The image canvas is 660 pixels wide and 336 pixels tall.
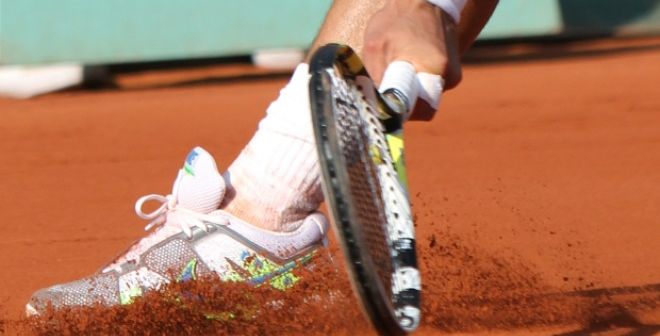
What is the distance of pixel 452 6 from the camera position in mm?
2211

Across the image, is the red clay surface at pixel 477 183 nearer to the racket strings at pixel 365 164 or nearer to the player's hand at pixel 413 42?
the player's hand at pixel 413 42

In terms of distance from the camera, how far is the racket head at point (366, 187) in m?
1.47

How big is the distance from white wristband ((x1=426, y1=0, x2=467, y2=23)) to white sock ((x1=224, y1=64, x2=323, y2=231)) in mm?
270

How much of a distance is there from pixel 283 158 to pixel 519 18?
4433 mm

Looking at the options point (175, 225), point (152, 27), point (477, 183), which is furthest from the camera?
point (152, 27)

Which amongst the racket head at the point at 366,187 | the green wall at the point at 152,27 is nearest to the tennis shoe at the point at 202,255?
the racket head at the point at 366,187

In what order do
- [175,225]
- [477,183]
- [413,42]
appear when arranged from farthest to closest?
1. [477,183]
2. [175,225]
3. [413,42]

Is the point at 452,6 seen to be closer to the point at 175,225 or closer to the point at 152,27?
the point at 175,225

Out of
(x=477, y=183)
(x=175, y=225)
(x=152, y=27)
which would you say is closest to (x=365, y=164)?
(x=175, y=225)

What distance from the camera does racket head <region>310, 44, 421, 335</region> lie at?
147cm

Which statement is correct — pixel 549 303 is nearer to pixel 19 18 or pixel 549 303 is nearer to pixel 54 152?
pixel 54 152

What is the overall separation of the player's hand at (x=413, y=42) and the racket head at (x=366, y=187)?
0.76ft

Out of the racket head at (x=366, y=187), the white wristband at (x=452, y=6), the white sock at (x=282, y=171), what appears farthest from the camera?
the white sock at (x=282, y=171)

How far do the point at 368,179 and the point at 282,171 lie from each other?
2.12 ft
